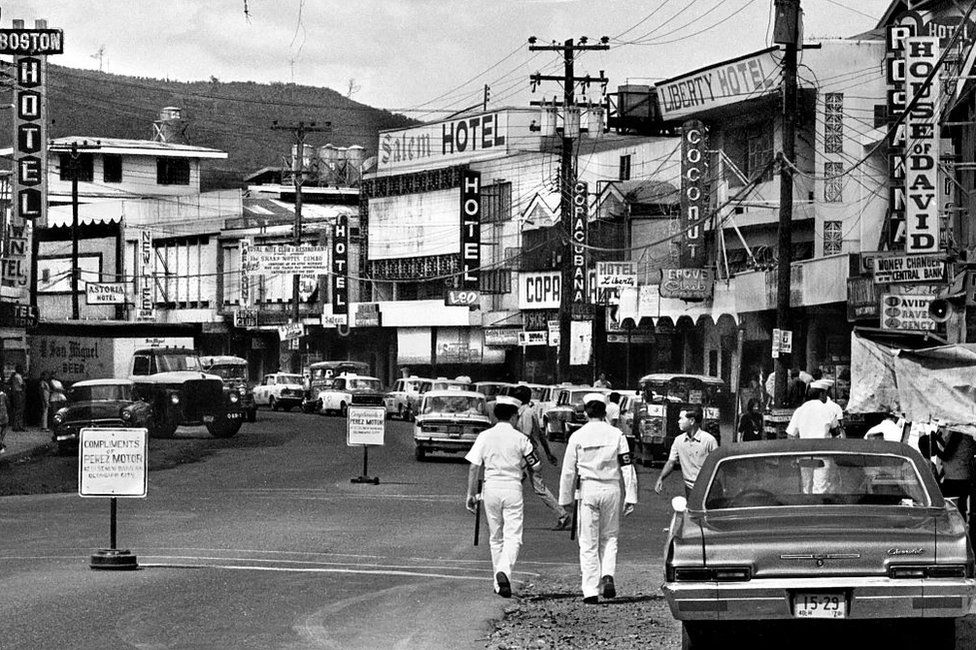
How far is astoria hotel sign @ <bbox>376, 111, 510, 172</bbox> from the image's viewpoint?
292 ft

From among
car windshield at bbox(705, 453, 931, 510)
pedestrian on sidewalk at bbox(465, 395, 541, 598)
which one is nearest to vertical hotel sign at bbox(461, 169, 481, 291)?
pedestrian on sidewalk at bbox(465, 395, 541, 598)

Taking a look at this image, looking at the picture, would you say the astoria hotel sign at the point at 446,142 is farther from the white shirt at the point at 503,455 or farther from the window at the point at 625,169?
the white shirt at the point at 503,455

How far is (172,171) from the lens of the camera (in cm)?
12031

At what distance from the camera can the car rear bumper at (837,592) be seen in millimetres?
10398

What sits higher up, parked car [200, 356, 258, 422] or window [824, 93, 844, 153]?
window [824, 93, 844, 153]

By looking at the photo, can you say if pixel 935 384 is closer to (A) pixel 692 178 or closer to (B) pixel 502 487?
(B) pixel 502 487

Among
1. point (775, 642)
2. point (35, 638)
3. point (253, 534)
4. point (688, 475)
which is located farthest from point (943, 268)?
point (35, 638)


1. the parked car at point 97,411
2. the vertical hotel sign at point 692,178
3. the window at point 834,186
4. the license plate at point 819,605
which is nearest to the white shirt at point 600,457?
the license plate at point 819,605

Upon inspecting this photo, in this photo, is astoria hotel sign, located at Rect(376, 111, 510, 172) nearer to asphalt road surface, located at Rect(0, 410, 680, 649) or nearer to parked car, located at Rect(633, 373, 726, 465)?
parked car, located at Rect(633, 373, 726, 465)

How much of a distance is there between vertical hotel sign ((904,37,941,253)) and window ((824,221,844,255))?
16797 mm

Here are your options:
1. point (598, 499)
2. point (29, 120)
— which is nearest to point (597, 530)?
point (598, 499)

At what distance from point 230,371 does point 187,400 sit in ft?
44.1

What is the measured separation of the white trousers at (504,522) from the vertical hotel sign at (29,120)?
3888 centimetres

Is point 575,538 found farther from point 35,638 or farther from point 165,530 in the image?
point 35,638
